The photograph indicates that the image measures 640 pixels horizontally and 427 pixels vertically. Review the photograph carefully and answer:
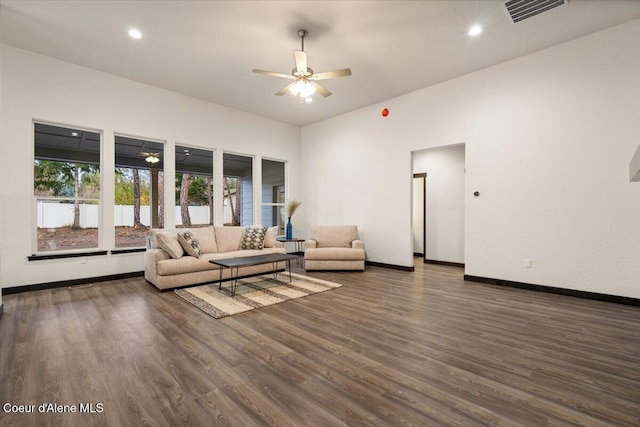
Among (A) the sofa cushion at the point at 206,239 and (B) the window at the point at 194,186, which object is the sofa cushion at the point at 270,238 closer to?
(A) the sofa cushion at the point at 206,239

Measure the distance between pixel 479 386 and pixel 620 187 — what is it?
3605mm

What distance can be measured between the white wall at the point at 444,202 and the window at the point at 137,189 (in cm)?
597

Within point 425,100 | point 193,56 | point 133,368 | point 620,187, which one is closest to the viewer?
point 133,368

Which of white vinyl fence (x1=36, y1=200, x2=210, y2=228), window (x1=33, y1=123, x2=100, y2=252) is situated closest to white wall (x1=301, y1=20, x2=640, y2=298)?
white vinyl fence (x1=36, y1=200, x2=210, y2=228)

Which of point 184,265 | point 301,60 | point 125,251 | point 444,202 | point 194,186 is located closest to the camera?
point 301,60

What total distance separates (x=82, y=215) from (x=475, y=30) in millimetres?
6635

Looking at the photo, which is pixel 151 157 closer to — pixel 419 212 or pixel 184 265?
pixel 184 265

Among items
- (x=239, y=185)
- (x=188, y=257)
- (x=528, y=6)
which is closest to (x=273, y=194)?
(x=239, y=185)

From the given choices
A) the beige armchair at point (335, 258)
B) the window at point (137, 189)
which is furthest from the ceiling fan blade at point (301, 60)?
the window at point (137, 189)

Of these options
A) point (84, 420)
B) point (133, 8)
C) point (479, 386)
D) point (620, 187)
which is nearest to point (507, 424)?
point (479, 386)

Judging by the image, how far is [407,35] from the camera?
12.5 feet

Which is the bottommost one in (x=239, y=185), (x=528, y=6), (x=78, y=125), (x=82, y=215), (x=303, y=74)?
(x=82, y=215)

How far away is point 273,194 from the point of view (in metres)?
7.83

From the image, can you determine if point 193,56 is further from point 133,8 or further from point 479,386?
Result: point 479,386
